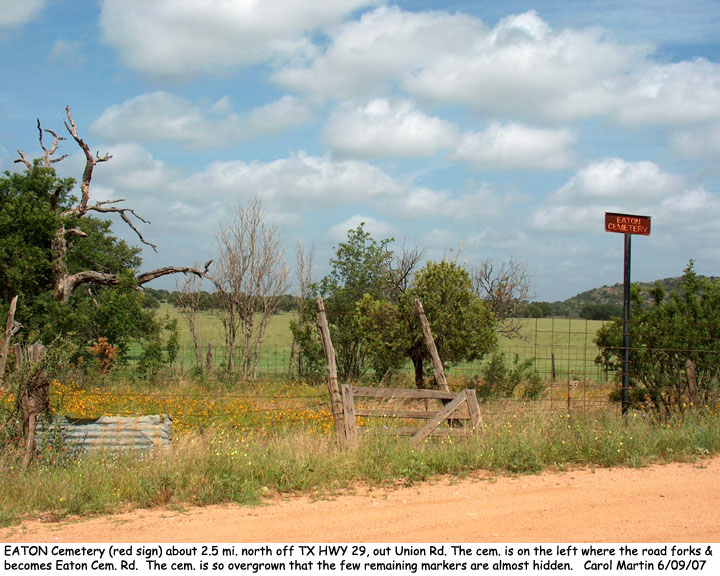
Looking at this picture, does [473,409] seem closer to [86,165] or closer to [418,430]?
[418,430]

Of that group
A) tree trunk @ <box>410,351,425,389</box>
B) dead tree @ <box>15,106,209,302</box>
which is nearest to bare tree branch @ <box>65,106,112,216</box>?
dead tree @ <box>15,106,209,302</box>

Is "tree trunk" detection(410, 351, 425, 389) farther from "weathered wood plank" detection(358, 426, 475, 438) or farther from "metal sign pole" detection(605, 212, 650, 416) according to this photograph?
"weathered wood plank" detection(358, 426, 475, 438)

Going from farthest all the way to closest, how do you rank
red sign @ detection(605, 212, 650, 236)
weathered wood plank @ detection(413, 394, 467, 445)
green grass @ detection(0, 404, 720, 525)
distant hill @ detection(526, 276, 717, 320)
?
distant hill @ detection(526, 276, 717, 320), red sign @ detection(605, 212, 650, 236), weathered wood plank @ detection(413, 394, 467, 445), green grass @ detection(0, 404, 720, 525)

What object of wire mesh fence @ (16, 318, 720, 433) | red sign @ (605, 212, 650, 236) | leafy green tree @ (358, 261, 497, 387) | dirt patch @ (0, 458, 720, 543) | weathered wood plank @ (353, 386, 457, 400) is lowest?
dirt patch @ (0, 458, 720, 543)

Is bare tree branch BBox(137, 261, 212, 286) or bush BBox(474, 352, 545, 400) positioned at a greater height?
bare tree branch BBox(137, 261, 212, 286)

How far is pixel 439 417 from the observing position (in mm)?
8820

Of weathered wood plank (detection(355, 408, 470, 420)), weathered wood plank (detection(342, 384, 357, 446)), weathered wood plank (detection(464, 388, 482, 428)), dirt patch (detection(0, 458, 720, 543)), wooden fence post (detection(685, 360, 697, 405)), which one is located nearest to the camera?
dirt patch (detection(0, 458, 720, 543))

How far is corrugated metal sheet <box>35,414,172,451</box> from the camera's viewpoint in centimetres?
738

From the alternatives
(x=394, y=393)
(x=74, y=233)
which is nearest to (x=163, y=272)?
(x=74, y=233)

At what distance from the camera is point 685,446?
28.8ft

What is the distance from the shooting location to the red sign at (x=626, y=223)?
981 centimetres

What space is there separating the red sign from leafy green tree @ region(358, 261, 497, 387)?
6.76m

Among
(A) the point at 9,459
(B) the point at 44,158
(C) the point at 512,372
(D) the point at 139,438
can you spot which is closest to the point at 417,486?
(D) the point at 139,438

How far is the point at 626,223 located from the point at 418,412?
4.33 m
